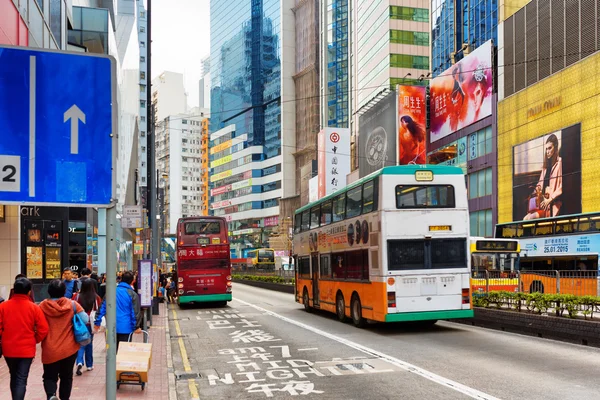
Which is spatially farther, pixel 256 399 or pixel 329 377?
pixel 329 377

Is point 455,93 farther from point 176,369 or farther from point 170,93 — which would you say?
point 170,93

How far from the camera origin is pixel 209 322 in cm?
2291

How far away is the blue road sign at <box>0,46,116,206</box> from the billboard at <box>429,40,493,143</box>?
176 feet

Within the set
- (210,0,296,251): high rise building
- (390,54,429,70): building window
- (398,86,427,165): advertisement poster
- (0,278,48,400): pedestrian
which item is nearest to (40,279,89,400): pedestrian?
(0,278,48,400): pedestrian

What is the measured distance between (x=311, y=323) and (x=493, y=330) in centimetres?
575

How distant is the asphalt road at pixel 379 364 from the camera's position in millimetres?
9773

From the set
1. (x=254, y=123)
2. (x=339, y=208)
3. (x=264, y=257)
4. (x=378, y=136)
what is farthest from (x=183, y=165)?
(x=339, y=208)

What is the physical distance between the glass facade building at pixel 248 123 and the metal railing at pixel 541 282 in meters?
103

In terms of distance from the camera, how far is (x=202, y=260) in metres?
30.0

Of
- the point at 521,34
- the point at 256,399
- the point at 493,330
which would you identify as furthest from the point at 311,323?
the point at 521,34

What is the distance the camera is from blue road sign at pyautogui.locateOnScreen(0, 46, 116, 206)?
3873 millimetres

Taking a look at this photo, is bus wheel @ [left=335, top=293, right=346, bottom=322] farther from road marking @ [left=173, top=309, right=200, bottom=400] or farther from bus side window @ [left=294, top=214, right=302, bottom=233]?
bus side window @ [left=294, top=214, right=302, bottom=233]

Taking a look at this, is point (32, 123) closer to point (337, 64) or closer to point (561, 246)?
point (561, 246)

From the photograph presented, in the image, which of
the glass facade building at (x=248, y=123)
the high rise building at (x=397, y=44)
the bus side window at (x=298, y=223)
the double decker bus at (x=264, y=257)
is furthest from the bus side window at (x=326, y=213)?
the glass facade building at (x=248, y=123)
